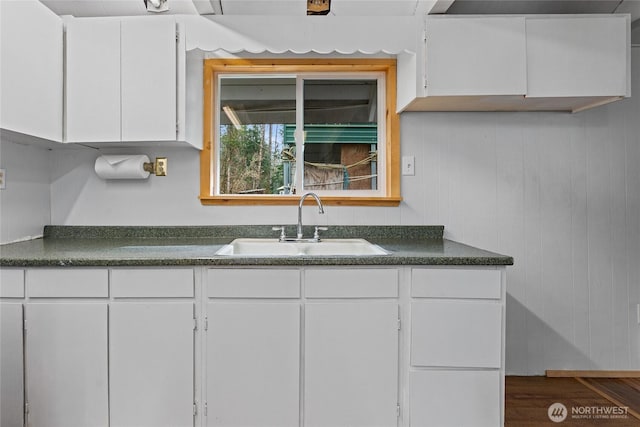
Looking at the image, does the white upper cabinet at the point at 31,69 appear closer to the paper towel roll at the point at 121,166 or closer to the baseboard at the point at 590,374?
the paper towel roll at the point at 121,166

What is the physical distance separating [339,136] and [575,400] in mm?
1932

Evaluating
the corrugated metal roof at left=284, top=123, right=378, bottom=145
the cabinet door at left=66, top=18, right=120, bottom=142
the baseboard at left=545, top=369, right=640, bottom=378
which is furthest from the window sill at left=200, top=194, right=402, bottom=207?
the baseboard at left=545, top=369, right=640, bottom=378

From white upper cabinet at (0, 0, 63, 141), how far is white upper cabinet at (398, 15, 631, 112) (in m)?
1.80

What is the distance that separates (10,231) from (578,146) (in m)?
3.17

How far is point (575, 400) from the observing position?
213cm

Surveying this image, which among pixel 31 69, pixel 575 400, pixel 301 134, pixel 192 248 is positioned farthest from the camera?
pixel 301 134

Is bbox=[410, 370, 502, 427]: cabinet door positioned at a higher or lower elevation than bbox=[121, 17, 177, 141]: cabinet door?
lower

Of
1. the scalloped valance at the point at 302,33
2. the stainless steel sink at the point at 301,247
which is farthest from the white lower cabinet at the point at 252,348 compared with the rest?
the scalloped valance at the point at 302,33

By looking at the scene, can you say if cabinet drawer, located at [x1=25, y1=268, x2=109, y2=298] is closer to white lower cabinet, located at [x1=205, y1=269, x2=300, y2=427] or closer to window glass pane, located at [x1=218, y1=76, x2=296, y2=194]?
white lower cabinet, located at [x1=205, y1=269, x2=300, y2=427]

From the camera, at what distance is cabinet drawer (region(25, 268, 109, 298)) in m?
1.67

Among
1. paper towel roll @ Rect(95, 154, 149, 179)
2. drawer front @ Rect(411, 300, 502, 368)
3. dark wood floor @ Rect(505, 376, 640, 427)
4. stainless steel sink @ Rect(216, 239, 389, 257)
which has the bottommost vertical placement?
dark wood floor @ Rect(505, 376, 640, 427)

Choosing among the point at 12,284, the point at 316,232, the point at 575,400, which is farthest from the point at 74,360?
the point at 575,400

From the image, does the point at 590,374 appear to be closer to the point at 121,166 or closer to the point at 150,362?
the point at 150,362

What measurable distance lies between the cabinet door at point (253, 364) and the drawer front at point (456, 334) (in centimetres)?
51
